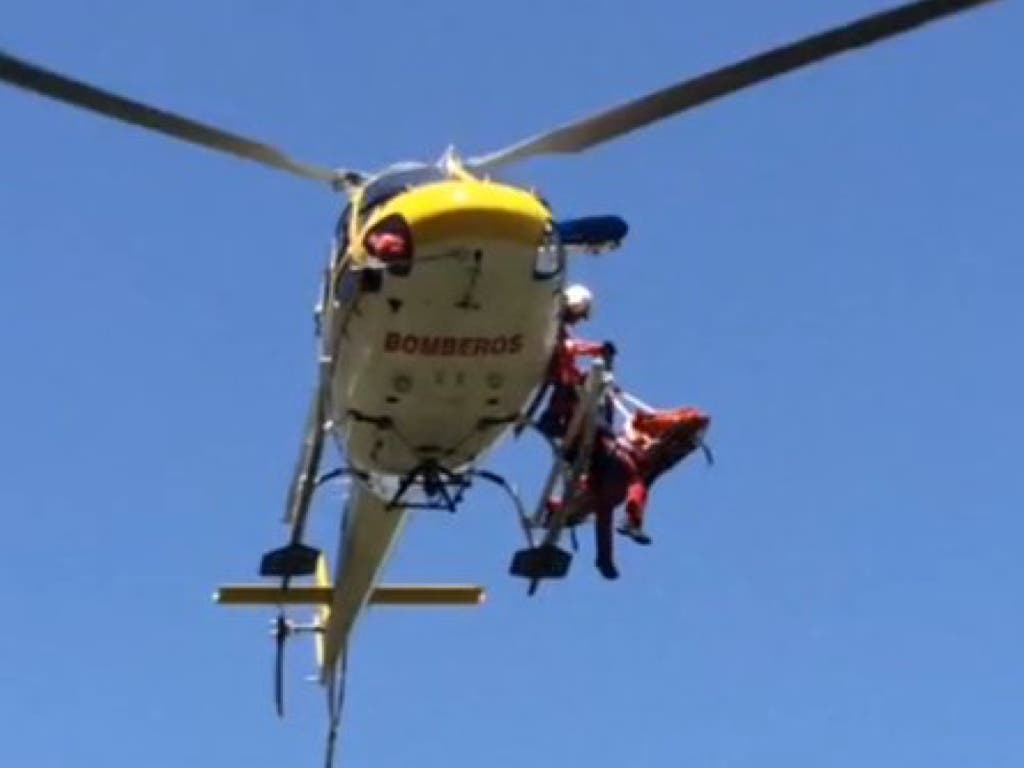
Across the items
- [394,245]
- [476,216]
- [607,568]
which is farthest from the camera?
[607,568]

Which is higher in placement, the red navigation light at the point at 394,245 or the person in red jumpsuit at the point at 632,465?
the red navigation light at the point at 394,245

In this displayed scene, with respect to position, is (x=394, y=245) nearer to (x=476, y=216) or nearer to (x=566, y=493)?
(x=476, y=216)

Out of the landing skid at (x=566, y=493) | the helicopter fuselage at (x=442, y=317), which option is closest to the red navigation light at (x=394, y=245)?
the helicopter fuselage at (x=442, y=317)

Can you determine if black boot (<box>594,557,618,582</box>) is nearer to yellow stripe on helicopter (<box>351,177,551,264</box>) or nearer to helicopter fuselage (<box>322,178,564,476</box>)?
helicopter fuselage (<box>322,178,564,476</box>)

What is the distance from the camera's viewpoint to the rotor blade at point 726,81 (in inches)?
875

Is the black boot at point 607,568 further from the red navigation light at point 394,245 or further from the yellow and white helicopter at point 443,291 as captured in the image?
the red navigation light at point 394,245

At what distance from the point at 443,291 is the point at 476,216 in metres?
0.64

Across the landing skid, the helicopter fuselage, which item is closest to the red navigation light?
the helicopter fuselage

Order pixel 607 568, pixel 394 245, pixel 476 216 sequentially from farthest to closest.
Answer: pixel 607 568
pixel 394 245
pixel 476 216

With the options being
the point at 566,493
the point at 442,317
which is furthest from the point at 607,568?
the point at 442,317

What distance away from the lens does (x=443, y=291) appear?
2195cm

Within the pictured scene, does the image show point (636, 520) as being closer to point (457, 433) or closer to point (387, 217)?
point (457, 433)

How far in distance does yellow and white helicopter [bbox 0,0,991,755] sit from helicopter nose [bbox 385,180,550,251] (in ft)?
0.03

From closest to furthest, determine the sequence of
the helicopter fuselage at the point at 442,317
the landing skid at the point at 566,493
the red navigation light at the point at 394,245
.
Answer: the helicopter fuselage at the point at 442,317, the red navigation light at the point at 394,245, the landing skid at the point at 566,493
